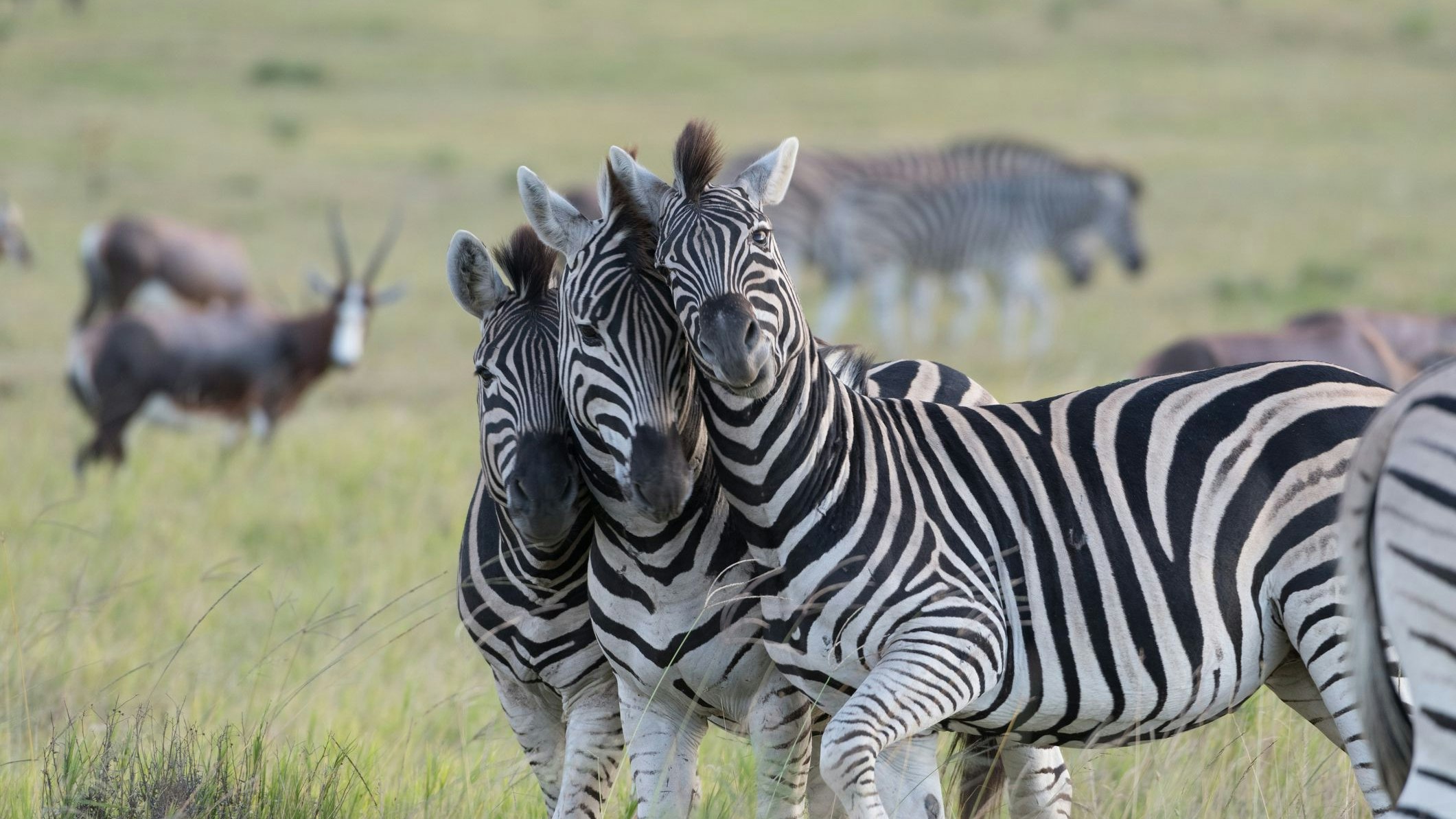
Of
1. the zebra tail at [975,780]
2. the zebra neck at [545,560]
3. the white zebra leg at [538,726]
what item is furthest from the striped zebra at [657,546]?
the zebra tail at [975,780]

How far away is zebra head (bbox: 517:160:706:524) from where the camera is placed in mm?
3459

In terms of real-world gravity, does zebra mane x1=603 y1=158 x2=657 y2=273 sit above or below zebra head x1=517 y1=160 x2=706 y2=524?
above

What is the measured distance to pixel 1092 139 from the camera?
32406 mm

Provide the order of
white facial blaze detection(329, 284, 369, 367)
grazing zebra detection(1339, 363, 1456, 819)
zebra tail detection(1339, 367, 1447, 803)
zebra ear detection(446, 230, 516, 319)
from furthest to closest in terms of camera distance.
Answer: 1. white facial blaze detection(329, 284, 369, 367)
2. zebra ear detection(446, 230, 516, 319)
3. zebra tail detection(1339, 367, 1447, 803)
4. grazing zebra detection(1339, 363, 1456, 819)

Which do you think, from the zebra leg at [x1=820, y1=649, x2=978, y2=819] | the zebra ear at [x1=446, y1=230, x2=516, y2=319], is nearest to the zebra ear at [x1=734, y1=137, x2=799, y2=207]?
the zebra ear at [x1=446, y1=230, x2=516, y2=319]

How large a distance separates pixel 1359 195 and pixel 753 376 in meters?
23.9

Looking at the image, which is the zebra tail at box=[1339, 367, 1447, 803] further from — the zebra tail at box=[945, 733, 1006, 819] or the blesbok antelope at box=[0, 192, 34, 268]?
the blesbok antelope at box=[0, 192, 34, 268]

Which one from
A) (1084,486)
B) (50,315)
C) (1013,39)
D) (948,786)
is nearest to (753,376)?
(1084,486)

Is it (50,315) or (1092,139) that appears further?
(1092,139)

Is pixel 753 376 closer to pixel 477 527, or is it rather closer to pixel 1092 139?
pixel 477 527

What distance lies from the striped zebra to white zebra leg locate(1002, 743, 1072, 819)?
0.76 meters

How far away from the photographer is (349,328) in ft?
41.3

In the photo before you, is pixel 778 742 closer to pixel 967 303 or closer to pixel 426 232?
pixel 967 303

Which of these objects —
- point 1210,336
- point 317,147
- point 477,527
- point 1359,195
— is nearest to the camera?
point 477,527
